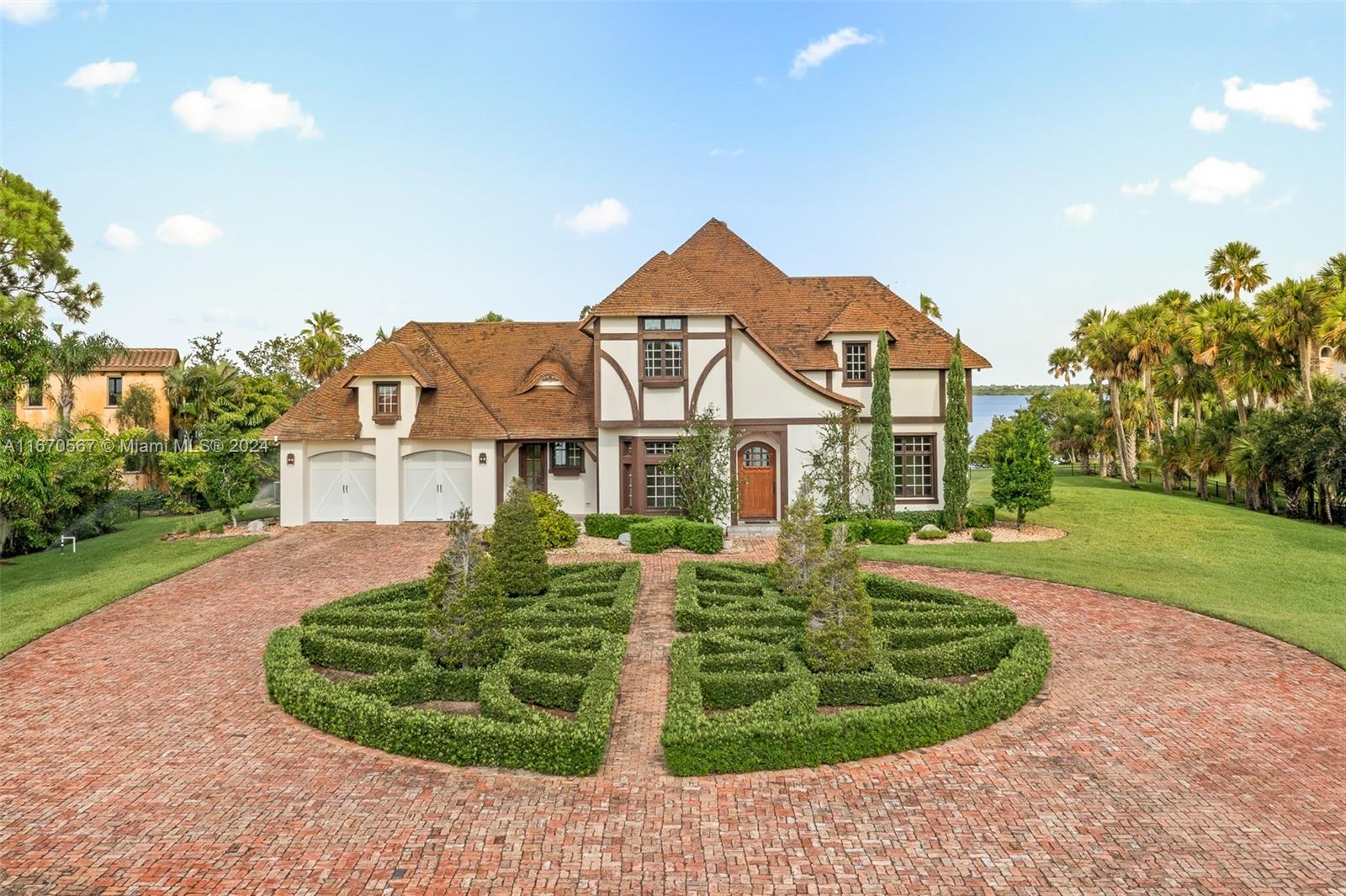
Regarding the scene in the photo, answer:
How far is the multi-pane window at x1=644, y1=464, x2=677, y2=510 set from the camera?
25.2 metres

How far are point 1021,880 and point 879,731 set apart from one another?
97.5 inches

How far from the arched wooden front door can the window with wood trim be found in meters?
5.63

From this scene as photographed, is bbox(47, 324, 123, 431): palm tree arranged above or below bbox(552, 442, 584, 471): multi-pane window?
above

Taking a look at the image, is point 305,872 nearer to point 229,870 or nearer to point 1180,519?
point 229,870

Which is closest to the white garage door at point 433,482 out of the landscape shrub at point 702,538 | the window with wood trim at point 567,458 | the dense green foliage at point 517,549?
the window with wood trim at point 567,458

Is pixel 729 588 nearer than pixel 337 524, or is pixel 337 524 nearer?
pixel 729 588

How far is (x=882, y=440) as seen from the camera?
25.1 meters

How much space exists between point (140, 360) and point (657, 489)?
34.1 meters

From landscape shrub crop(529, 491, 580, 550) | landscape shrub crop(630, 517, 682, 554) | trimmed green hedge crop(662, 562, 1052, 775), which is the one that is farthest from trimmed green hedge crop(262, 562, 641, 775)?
landscape shrub crop(529, 491, 580, 550)

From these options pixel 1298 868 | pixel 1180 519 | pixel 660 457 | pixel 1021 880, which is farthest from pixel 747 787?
pixel 1180 519

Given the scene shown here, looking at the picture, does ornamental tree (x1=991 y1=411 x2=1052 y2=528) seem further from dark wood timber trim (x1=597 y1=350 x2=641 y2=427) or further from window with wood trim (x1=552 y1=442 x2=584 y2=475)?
window with wood trim (x1=552 y1=442 x2=584 y2=475)

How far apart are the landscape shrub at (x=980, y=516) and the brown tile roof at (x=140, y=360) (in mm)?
41403

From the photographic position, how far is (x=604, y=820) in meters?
7.43

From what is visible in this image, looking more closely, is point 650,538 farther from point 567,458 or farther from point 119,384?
point 119,384
